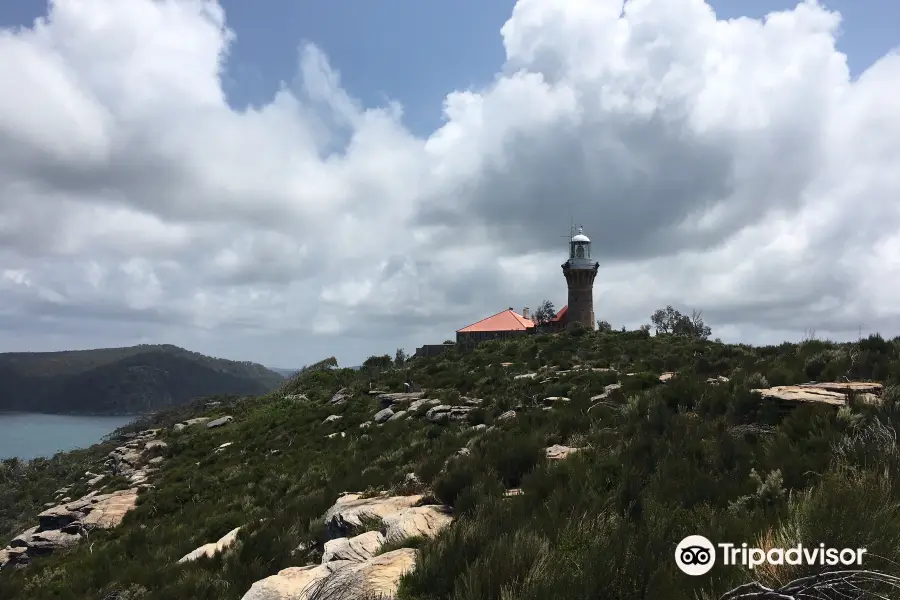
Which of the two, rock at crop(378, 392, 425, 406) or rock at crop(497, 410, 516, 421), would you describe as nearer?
rock at crop(497, 410, 516, 421)

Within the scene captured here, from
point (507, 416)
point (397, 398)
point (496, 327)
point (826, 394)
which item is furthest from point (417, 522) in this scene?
point (496, 327)

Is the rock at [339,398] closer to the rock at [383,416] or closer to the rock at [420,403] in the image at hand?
the rock at [383,416]

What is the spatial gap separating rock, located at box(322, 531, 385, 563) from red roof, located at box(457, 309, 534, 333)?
51435mm

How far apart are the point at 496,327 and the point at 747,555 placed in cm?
5598

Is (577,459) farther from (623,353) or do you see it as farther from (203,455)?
(203,455)

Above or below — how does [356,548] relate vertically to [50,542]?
above

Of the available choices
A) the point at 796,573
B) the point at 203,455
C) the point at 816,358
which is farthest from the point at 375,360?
the point at 796,573

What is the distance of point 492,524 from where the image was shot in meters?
4.76

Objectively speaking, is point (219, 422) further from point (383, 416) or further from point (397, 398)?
point (383, 416)

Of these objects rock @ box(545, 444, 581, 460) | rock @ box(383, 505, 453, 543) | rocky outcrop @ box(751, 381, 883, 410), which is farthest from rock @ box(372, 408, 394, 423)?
rocky outcrop @ box(751, 381, 883, 410)

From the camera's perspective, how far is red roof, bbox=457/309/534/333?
192 ft

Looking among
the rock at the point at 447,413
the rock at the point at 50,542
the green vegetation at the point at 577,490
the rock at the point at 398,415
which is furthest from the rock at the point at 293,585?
the rock at the point at 50,542

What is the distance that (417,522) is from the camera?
620cm

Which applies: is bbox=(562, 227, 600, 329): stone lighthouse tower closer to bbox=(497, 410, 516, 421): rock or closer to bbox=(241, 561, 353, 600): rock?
bbox=(497, 410, 516, 421): rock
